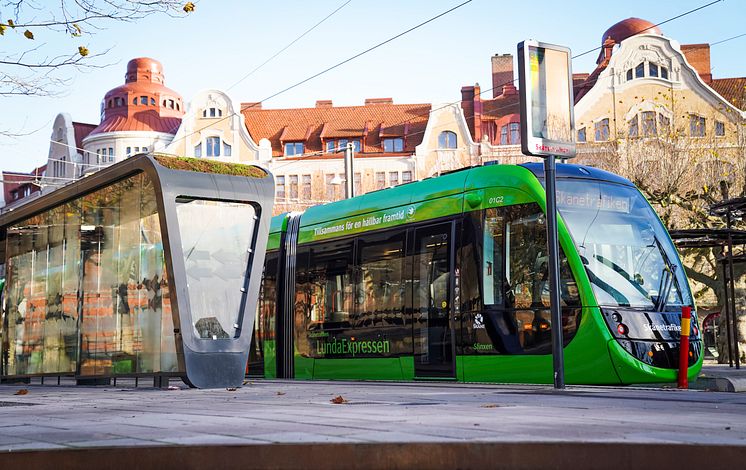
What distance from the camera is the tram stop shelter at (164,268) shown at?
39.3 feet

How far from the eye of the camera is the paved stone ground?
14.9ft

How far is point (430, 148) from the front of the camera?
63.5m

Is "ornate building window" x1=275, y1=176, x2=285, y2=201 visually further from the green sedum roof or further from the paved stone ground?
the paved stone ground

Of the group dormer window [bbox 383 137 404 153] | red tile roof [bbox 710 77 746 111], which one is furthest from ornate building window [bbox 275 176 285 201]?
red tile roof [bbox 710 77 746 111]

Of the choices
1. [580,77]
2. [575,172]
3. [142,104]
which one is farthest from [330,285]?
[142,104]

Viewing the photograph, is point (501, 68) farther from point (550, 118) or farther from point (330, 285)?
point (550, 118)

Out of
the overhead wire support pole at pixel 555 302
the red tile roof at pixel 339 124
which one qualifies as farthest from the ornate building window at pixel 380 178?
the overhead wire support pole at pixel 555 302

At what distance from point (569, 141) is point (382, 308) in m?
5.89

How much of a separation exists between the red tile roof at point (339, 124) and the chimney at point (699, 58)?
57.5 ft

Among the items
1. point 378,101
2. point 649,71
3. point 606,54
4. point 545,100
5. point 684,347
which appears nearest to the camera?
point 545,100

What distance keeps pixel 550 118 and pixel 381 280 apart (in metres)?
6.02

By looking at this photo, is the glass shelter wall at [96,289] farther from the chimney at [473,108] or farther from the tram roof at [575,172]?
the chimney at [473,108]

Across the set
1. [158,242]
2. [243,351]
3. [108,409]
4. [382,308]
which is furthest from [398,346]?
[108,409]

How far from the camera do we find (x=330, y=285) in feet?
55.2
